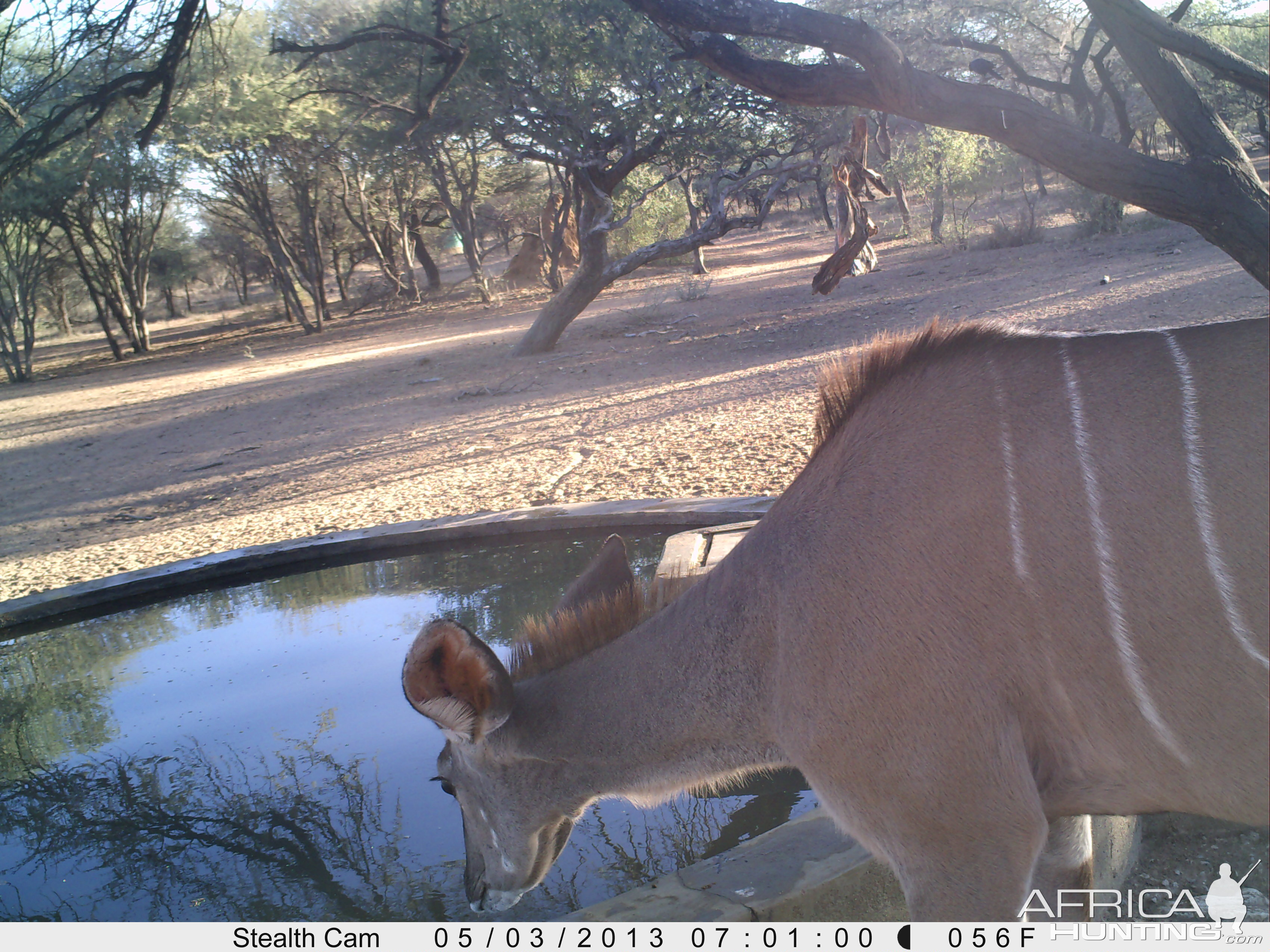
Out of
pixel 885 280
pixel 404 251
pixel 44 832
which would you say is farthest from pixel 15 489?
pixel 404 251

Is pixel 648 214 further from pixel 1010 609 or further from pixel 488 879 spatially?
pixel 1010 609

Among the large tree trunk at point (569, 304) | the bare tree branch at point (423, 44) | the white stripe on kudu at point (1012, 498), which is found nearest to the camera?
the white stripe on kudu at point (1012, 498)

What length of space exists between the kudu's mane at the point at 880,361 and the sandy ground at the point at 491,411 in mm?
3617

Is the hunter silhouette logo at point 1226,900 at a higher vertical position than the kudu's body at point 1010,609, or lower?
lower

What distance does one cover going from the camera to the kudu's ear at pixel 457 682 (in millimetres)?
2256

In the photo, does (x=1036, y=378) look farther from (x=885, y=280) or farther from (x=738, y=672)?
(x=885, y=280)

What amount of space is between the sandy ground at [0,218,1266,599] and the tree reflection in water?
3247 mm

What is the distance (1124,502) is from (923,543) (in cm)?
39

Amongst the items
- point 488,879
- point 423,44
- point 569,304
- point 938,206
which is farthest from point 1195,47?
point 938,206

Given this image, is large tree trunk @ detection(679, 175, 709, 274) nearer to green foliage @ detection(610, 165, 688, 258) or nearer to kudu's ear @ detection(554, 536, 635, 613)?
green foliage @ detection(610, 165, 688, 258)

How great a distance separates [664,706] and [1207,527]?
1.33 meters

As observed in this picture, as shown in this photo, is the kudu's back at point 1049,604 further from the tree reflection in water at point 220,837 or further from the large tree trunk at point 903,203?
the large tree trunk at point 903,203

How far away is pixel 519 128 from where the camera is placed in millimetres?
19469

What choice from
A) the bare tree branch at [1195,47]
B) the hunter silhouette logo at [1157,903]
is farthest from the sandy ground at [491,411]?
the hunter silhouette logo at [1157,903]
